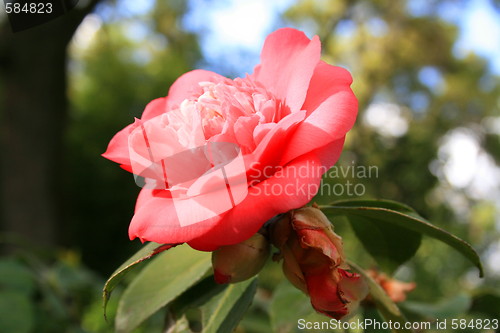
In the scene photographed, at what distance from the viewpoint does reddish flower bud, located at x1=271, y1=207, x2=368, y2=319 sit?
0.92ft

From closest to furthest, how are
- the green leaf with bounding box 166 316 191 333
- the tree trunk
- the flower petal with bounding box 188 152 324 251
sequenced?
the flower petal with bounding box 188 152 324 251, the green leaf with bounding box 166 316 191 333, the tree trunk

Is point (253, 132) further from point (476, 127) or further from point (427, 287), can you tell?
point (476, 127)

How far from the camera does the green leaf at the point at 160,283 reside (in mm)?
392

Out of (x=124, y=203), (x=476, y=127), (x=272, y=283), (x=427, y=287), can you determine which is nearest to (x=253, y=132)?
(x=427, y=287)

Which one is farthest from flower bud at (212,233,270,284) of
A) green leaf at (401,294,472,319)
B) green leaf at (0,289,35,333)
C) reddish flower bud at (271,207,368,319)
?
green leaf at (0,289,35,333)

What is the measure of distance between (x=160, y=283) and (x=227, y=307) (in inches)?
3.0

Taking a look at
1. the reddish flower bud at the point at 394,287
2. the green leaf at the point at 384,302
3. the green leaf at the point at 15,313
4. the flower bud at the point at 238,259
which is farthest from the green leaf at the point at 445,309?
the green leaf at the point at 15,313

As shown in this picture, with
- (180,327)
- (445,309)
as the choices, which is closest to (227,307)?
(180,327)

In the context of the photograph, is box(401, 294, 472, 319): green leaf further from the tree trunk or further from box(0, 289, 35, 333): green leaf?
the tree trunk

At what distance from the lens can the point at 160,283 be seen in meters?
0.42

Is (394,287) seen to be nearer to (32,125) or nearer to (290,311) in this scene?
(290,311)

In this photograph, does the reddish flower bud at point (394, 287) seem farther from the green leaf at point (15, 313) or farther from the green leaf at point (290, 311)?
the green leaf at point (15, 313)

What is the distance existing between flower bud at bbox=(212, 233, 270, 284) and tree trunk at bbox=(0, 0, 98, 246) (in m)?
2.20

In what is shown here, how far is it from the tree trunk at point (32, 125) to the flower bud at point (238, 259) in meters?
2.20
